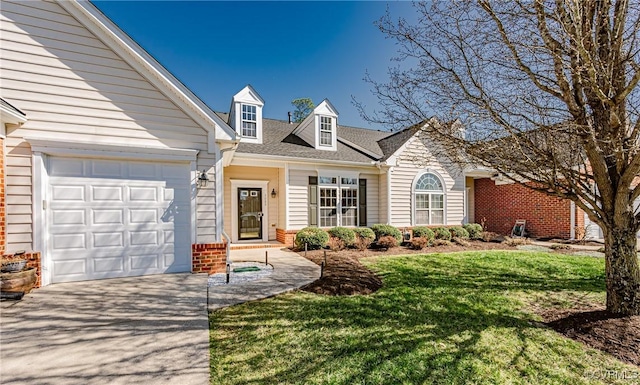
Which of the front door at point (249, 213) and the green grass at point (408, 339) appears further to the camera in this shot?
the front door at point (249, 213)

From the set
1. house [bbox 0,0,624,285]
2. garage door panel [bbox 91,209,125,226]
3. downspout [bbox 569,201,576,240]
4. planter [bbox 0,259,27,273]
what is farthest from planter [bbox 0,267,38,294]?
downspout [bbox 569,201,576,240]

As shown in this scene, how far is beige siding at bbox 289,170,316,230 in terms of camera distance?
10.6 metres

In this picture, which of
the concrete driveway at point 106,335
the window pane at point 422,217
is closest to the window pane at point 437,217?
the window pane at point 422,217

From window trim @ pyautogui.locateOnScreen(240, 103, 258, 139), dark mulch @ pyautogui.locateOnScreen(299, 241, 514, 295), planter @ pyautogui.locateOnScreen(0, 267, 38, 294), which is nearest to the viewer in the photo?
planter @ pyautogui.locateOnScreen(0, 267, 38, 294)

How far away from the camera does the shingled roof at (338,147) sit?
10.9 metres

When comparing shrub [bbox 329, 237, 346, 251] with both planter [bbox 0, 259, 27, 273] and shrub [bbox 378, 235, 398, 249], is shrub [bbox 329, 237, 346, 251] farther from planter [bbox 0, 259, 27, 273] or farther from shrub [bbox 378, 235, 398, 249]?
planter [bbox 0, 259, 27, 273]

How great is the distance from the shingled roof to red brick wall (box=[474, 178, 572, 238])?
19.6 feet

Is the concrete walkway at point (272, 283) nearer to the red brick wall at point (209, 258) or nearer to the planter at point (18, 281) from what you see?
the red brick wall at point (209, 258)

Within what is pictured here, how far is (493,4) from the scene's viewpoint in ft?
11.5

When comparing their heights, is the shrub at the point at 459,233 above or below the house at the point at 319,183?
below

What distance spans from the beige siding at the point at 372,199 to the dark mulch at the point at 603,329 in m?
8.04

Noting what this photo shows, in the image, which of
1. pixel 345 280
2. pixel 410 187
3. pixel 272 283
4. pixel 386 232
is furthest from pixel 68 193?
pixel 410 187

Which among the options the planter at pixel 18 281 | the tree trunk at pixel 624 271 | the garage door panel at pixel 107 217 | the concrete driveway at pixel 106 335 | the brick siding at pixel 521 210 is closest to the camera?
the concrete driveway at pixel 106 335

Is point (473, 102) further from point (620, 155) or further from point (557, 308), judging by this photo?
point (557, 308)
